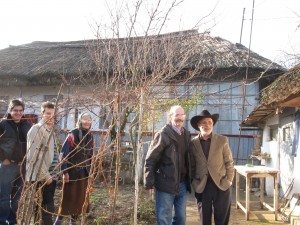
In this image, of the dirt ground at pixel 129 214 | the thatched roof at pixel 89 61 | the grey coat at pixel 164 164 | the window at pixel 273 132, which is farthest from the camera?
the thatched roof at pixel 89 61

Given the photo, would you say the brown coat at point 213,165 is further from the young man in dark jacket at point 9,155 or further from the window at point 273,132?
the window at point 273,132

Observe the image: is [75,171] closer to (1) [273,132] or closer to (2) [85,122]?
(2) [85,122]

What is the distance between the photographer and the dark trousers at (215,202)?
3.75 m

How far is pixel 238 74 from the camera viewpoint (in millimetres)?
11297

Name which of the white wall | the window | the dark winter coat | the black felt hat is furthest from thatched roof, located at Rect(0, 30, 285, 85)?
the dark winter coat

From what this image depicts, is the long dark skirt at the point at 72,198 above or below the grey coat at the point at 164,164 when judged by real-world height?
below

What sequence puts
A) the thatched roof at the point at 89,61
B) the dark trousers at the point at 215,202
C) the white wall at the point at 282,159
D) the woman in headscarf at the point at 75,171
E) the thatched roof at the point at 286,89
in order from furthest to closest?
the thatched roof at the point at 89,61 → the white wall at the point at 282,159 → the thatched roof at the point at 286,89 → the woman in headscarf at the point at 75,171 → the dark trousers at the point at 215,202

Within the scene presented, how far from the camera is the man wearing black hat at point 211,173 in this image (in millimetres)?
3738

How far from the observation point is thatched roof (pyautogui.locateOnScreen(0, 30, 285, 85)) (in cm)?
887

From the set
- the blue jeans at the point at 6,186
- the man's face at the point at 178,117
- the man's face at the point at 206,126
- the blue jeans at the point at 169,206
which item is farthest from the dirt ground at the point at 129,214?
the man's face at the point at 206,126

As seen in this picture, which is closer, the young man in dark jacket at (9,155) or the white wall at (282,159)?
the young man in dark jacket at (9,155)

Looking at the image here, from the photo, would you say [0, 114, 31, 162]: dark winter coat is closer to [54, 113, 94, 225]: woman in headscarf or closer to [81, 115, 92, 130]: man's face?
[54, 113, 94, 225]: woman in headscarf

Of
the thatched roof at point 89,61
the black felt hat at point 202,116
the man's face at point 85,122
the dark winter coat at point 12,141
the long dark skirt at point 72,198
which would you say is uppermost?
the thatched roof at point 89,61

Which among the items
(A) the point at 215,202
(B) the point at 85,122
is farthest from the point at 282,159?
(B) the point at 85,122
